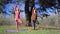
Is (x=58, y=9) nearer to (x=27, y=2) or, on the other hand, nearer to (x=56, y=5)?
(x=56, y=5)

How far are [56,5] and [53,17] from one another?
4.40 ft

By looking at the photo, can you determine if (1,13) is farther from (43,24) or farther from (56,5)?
(56,5)

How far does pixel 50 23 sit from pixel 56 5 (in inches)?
70.7

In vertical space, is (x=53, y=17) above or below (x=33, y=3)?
below

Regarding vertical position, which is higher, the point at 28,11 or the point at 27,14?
the point at 28,11

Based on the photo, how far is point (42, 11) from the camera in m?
18.6

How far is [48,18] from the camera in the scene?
18344 mm

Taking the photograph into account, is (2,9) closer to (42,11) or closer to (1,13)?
(1,13)

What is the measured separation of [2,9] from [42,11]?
379 cm

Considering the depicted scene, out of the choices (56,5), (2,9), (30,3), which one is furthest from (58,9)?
(2,9)

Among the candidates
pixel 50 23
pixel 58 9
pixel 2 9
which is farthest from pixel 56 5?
pixel 2 9

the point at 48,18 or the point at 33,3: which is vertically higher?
the point at 33,3

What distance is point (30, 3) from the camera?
17.9 metres

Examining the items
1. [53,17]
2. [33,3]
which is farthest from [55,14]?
[33,3]
